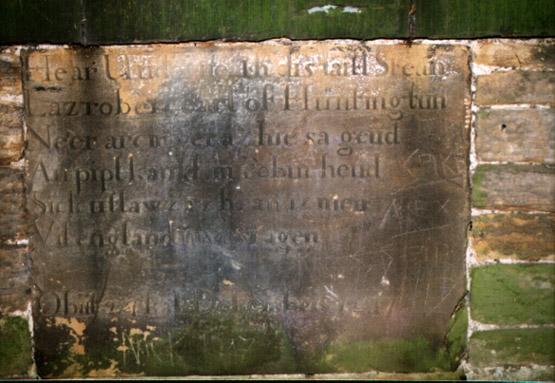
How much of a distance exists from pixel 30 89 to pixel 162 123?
72cm

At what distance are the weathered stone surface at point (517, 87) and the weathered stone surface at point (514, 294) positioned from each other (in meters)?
0.91

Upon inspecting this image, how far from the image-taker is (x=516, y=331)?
6.91ft

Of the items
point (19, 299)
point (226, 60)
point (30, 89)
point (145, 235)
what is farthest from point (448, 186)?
point (19, 299)

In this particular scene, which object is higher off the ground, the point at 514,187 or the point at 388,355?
the point at 514,187

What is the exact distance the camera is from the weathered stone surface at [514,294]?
208cm

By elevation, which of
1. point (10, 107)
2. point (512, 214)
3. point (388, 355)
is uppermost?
point (10, 107)

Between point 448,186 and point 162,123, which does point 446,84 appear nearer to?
point 448,186

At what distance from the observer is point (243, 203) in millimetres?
Result: 2045

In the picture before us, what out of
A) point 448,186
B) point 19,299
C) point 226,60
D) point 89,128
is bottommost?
point 19,299

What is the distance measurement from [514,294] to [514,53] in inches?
51.4

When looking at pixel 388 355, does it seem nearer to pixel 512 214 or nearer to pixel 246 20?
pixel 512 214

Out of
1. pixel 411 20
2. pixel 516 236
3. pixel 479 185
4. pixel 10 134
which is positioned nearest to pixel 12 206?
pixel 10 134

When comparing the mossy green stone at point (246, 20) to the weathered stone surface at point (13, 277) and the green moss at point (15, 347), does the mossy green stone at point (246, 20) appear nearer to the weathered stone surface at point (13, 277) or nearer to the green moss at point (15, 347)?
the weathered stone surface at point (13, 277)

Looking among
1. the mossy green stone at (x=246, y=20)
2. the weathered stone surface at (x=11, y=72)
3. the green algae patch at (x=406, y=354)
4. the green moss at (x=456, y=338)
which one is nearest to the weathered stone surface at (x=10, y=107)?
the weathered stone surface at (x=11, y=72)
